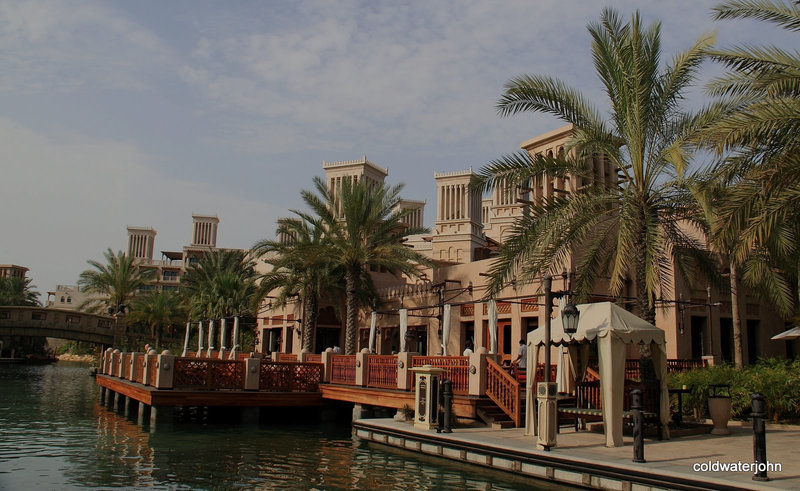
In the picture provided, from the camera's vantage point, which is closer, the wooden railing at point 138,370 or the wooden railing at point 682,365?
the wooden railing at point 138,370

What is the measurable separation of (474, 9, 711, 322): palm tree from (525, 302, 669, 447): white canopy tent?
138cm

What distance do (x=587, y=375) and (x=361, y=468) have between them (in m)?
6.83

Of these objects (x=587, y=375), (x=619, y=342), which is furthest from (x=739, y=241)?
(x=587, y=375)

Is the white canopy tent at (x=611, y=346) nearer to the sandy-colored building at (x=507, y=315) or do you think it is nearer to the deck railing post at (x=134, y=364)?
the sandy-colored building at (x=507, y=315)

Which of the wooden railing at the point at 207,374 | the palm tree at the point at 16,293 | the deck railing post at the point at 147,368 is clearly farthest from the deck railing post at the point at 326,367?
the palm tree at the point at 16,293

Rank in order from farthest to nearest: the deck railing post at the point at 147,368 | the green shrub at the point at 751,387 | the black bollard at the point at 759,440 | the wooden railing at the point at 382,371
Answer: the deck railing post at the point at 147,368 < the wooden railing at the point at 382,371 < the green shrub at the point at 751,387 < the black bollard at the point at 759,440

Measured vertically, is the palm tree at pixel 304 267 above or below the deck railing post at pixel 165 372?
above

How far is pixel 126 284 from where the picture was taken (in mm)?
55031

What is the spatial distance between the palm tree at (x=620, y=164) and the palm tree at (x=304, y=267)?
12314 millimetres

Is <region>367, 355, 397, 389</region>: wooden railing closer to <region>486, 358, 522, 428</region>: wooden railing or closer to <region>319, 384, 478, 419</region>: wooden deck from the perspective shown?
<region>319, 384, 478, 419</region>: wooden deck

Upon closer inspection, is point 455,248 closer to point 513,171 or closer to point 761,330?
point 761,330

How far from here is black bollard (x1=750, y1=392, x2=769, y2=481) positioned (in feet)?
28.5

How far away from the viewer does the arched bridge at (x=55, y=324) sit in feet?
149

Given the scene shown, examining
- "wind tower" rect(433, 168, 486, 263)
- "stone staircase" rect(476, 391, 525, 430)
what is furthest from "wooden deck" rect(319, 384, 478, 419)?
"wind tower" rect(433, 168, 486, 263)
